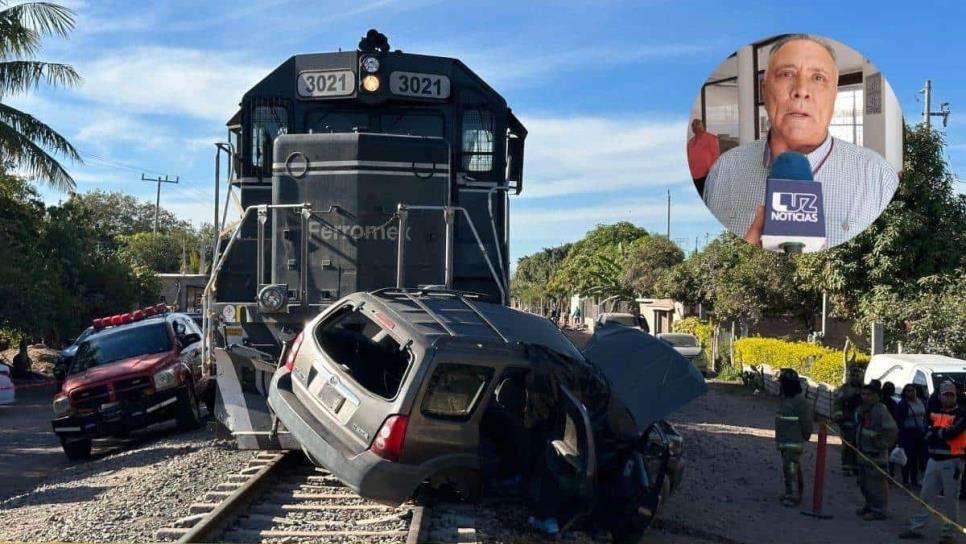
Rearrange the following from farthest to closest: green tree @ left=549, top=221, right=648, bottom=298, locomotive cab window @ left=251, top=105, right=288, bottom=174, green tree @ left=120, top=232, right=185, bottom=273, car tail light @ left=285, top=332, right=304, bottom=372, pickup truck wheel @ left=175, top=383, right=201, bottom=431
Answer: green tree @ left=120, top=232, right=185, bottom=273
green tree @ left=549, top=221, right=648, bottom=298
pickup truck wheel @ left=175, top=383, right=201, bottom=431
locomotive cab window @ left=251, top=105, right=288, bottom=174
car tail light @ left=285, top=332, right=304, bottom=372

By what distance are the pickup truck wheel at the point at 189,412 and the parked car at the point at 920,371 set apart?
10.0 m

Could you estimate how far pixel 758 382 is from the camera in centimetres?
2330

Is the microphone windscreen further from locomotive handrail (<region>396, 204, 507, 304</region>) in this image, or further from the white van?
locomotive handrail (<region>396, 204, 507, 304</region>)

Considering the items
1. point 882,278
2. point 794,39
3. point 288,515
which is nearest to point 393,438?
point 288,515

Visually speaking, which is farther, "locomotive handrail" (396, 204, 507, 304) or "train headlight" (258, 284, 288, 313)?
"locomotive handrail" (396, 204, 507, 304)

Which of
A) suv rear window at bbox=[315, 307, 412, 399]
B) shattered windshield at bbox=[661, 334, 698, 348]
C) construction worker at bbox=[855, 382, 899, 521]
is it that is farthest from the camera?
shattered windshield at bbox=[661, 334, 698, 348]

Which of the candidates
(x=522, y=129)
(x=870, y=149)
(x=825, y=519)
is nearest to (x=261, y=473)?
(x=522, y=129)

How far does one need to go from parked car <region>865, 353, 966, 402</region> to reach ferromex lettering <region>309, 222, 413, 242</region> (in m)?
7.85

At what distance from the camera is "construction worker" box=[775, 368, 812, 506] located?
10.1 metres

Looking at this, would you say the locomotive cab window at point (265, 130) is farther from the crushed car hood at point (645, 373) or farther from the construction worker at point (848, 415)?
the construction worker at point (848, 415)

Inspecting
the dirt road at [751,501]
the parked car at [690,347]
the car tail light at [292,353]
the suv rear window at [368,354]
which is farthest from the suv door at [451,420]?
the parked car at [690,347]

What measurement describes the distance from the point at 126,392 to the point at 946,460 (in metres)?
9.98

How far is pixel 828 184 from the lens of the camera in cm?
1230

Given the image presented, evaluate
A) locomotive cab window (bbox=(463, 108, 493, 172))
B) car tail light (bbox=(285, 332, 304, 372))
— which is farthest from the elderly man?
car tail light (bbox=(285, 332, 304, 372))
